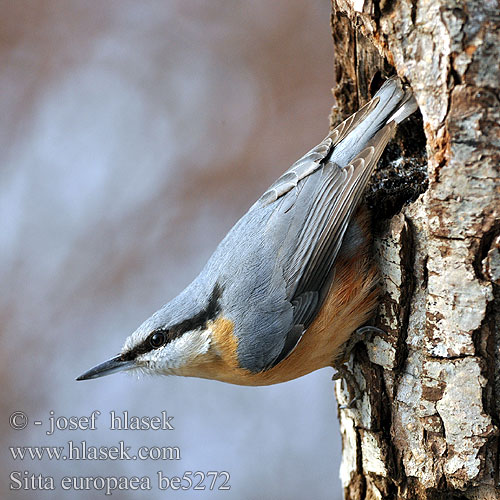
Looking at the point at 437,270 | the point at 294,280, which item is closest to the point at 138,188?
the point at 294,280

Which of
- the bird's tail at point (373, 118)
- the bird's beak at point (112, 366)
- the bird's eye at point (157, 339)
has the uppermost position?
the bird's tail at point (373, 118)

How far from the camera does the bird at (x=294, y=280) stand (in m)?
1.99

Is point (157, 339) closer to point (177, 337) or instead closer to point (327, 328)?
point (177, 337)

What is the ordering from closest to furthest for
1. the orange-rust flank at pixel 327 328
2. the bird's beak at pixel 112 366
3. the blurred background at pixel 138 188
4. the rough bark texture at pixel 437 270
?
the rough bark texture at pixel 437 270, the orange-rust flank at pixel 327 328, the bird's beak at pixel 112 366, the blurred background at pixel 138 188

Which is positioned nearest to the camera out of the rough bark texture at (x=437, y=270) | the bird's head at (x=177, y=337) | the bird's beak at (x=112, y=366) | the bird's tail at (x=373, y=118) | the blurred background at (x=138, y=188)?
the rough bark texture at (x=437, y=270)

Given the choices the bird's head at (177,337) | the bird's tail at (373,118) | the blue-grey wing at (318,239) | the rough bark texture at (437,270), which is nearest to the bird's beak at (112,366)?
the bird's head at (177,337)

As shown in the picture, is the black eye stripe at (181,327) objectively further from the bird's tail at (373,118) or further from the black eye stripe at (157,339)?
the bird's tail at (373,118)

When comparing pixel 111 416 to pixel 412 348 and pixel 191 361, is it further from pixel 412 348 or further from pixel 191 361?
pixel 412 348

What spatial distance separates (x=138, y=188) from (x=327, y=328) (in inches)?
56.0

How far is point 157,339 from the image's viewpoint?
2178mm

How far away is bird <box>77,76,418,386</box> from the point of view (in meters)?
1.99

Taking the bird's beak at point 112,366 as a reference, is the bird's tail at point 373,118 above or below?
above

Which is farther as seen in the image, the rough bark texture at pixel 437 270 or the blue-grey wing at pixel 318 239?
the blue-grey wing at pixel 318 239

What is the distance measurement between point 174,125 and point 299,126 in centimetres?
63
